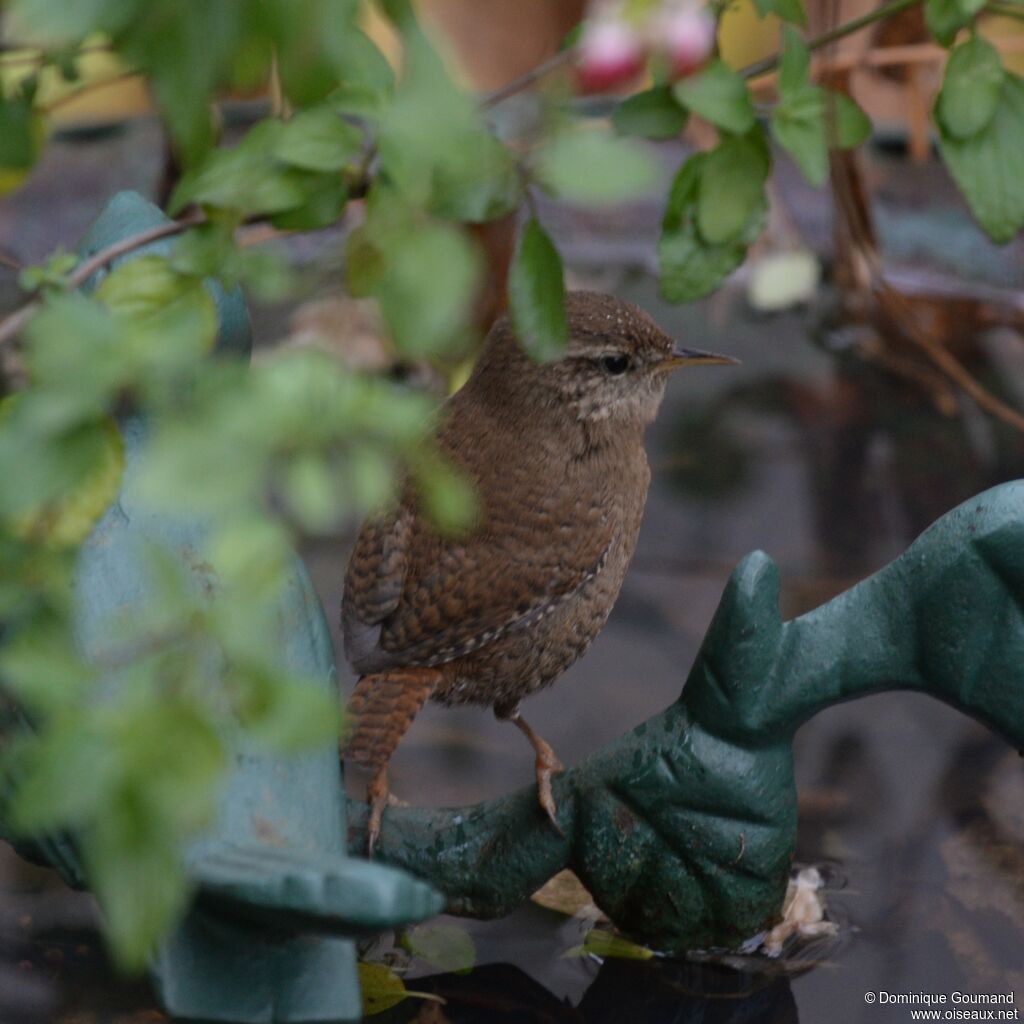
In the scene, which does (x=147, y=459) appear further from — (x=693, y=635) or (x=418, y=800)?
(x=693, y=635)

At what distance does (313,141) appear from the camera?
48.2 inches

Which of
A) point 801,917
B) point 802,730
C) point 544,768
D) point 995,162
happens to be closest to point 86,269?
point 544,768

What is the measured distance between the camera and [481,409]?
2072 mm

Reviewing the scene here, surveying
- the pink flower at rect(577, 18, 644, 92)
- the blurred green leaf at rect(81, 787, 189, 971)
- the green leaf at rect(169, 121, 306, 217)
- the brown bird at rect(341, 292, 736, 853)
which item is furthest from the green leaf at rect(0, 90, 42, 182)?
the blurred green leaf at rect(81, 787, 189, 971)

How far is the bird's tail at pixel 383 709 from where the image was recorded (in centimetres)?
187

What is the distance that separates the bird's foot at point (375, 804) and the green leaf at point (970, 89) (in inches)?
39.3

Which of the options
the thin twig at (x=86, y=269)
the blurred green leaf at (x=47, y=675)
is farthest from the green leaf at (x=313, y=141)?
the blurred green leaf at (x=47, y=675)

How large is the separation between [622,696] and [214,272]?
1433 millimetres

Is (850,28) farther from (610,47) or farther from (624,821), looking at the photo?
(624,821)

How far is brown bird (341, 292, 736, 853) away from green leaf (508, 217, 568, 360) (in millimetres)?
655

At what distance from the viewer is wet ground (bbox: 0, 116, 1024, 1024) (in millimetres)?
1896

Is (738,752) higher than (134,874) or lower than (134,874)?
lower

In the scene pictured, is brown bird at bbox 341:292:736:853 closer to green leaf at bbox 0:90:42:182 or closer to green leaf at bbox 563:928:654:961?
green leaf at bbox 563:928:654:961

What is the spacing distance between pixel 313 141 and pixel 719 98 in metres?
0.59
